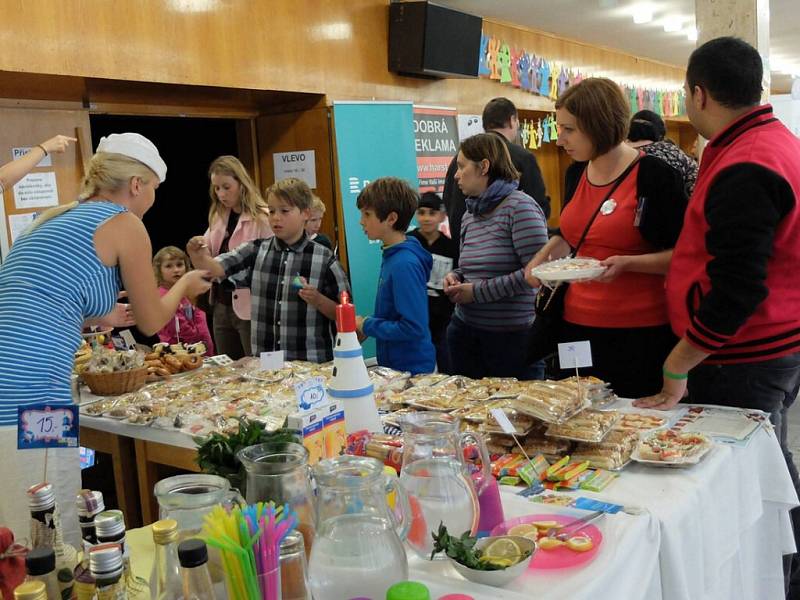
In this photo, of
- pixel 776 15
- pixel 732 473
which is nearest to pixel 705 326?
pixel 732 473

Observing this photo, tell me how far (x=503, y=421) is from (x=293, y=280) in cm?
155

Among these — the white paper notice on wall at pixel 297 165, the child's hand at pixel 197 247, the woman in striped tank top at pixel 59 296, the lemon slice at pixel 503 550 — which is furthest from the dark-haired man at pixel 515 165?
the lemon slice at pixel 503 550

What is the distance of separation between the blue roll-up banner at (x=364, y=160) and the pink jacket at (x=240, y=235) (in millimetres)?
1457

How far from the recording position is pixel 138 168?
2180mm

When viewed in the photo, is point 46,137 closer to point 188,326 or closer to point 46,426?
point 188,326

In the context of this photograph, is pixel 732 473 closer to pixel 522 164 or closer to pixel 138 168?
pixel 138 168

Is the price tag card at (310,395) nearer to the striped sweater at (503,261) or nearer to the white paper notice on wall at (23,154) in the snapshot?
the striped sweater at (503,261)

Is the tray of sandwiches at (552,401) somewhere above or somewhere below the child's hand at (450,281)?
below

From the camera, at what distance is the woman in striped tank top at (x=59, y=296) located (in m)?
1.89

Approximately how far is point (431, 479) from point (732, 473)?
2.66 feet

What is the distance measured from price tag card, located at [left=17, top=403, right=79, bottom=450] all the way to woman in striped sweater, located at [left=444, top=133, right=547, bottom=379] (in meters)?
1.78

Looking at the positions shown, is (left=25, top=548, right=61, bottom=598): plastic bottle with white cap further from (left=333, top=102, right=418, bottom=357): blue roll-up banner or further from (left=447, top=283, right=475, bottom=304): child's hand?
(left=333, top=102, right=418, bottom=357): blue roll-up banner

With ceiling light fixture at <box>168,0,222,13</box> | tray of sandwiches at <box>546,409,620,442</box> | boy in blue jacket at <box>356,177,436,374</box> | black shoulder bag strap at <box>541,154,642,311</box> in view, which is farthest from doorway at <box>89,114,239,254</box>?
tray of sandwiches at <box>546,409,620,442</box>

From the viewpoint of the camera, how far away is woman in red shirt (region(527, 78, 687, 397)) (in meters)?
2.13
